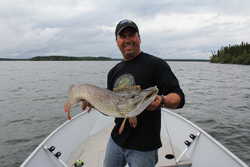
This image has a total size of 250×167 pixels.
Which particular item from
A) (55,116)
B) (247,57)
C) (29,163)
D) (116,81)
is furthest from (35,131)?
(247,57)

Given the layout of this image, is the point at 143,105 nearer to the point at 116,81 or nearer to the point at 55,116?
the point at 116,81

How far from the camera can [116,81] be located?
2.97m

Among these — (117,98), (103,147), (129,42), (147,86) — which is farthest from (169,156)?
(129,42)

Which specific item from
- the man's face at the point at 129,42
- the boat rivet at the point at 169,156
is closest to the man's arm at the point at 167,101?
the man's face at the point at 129,42

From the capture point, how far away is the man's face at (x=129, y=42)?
9.12 feet

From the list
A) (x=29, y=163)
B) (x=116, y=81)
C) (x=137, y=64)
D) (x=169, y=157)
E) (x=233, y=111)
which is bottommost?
(x=233, y=111)

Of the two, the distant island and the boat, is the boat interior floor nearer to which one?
the boat

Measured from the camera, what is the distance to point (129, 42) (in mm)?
2779

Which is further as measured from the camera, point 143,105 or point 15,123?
point 15,123

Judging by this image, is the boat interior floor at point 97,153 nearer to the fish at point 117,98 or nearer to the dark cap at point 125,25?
the fish at point 117,98

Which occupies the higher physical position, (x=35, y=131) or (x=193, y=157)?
(x=193, y=157)

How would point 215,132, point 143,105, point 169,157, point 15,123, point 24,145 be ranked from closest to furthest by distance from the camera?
point 143,105 → point 169,157 → point 24,145 → point 215,132 → point 15,123

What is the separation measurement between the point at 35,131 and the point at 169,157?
7307 millimetres

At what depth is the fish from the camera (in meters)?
2.29
